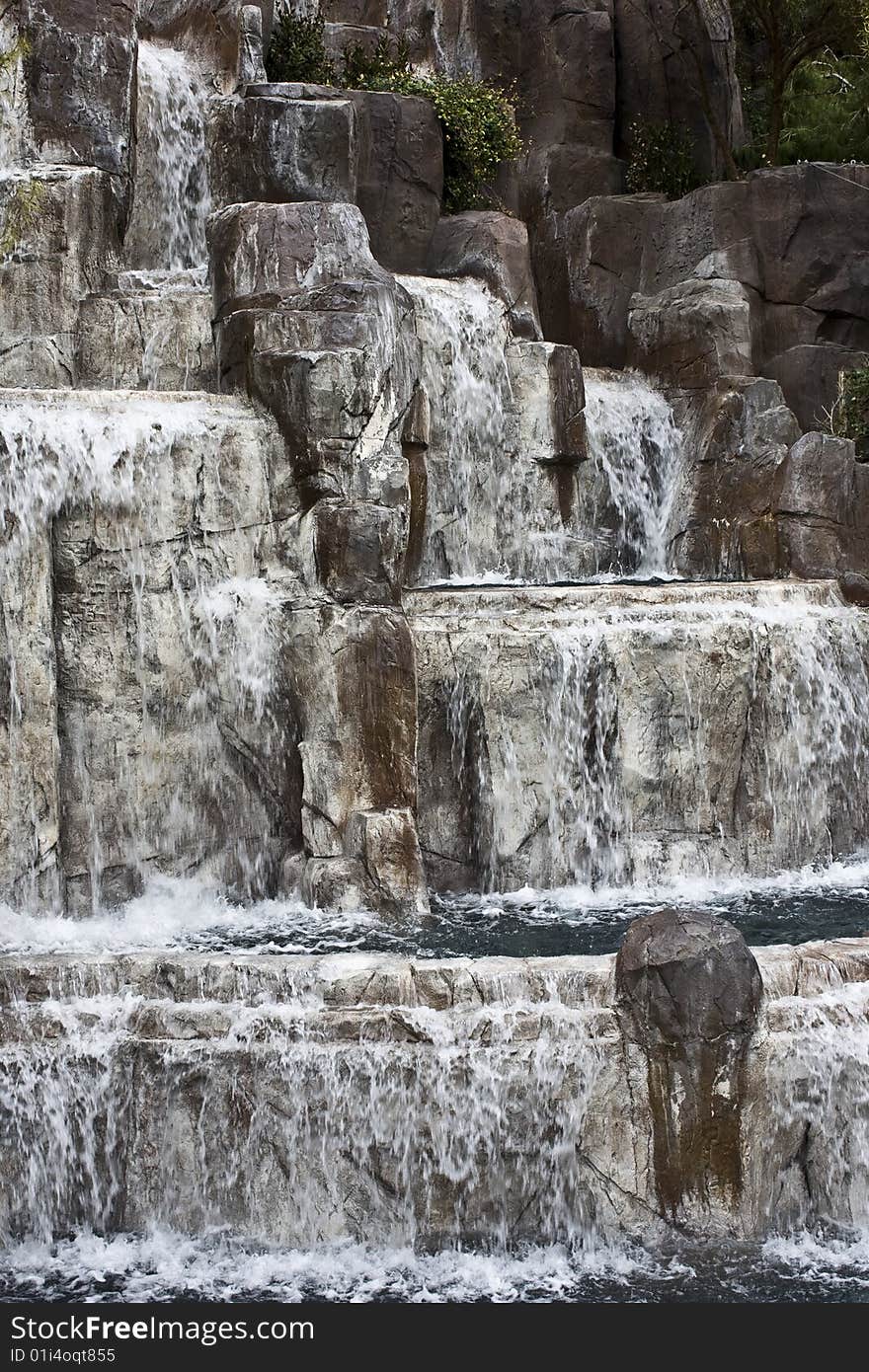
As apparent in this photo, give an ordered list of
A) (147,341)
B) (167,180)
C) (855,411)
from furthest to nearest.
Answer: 1. (855,411)
2. (167,180)
3. (147,341)

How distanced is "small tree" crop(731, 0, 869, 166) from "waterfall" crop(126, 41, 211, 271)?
25.8 ft

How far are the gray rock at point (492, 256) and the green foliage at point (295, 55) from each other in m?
2.38

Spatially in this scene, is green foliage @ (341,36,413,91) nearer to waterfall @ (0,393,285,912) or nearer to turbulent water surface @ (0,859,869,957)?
waterfall @ (0,393,285,912)

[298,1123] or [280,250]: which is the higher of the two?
[280,250]

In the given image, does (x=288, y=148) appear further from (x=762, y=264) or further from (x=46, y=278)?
(x=762, y=264)

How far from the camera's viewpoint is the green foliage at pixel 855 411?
16.1 m

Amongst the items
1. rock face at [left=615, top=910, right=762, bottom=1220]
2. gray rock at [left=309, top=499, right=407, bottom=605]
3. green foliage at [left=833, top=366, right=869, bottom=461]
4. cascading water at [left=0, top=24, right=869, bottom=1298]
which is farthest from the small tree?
rock face at [left=615, top=910, right=762, bottom=1220]

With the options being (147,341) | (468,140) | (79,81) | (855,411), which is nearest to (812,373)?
(855,411)

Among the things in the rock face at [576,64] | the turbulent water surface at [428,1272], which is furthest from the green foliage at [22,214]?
the turbulent water surface at [428,1272]

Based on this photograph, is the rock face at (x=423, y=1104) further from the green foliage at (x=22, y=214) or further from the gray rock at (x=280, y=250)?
the green foliage at (x=22, y=214)

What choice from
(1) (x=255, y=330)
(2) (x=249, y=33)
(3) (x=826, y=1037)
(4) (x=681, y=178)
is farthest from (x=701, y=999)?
(4) (x=681, y=178)

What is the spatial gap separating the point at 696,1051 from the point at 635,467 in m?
8.94

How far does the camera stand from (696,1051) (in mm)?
7703

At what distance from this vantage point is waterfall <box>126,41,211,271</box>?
15516 mm
